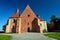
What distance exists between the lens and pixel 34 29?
51656mm

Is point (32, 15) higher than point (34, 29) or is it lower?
higher

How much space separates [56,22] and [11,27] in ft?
109

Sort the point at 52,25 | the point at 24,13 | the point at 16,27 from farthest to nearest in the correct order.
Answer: the point at 52,25 → the point at 24,13 → the point at 16,27

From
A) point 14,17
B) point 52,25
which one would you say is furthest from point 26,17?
point 52,25

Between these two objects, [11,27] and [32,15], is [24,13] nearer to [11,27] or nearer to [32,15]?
[32,15]

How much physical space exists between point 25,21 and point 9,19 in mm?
8456

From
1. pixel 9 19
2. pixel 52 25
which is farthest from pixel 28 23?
pixel 52 25

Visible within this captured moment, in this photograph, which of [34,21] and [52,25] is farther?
[52,25]

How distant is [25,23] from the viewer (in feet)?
174

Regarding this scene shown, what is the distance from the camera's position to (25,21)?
5338cm

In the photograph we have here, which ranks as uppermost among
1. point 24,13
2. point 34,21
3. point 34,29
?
point 24,13

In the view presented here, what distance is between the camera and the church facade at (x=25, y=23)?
169 feet

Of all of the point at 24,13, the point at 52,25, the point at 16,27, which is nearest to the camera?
the point at 16,27

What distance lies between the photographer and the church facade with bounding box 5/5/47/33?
51406 mm
